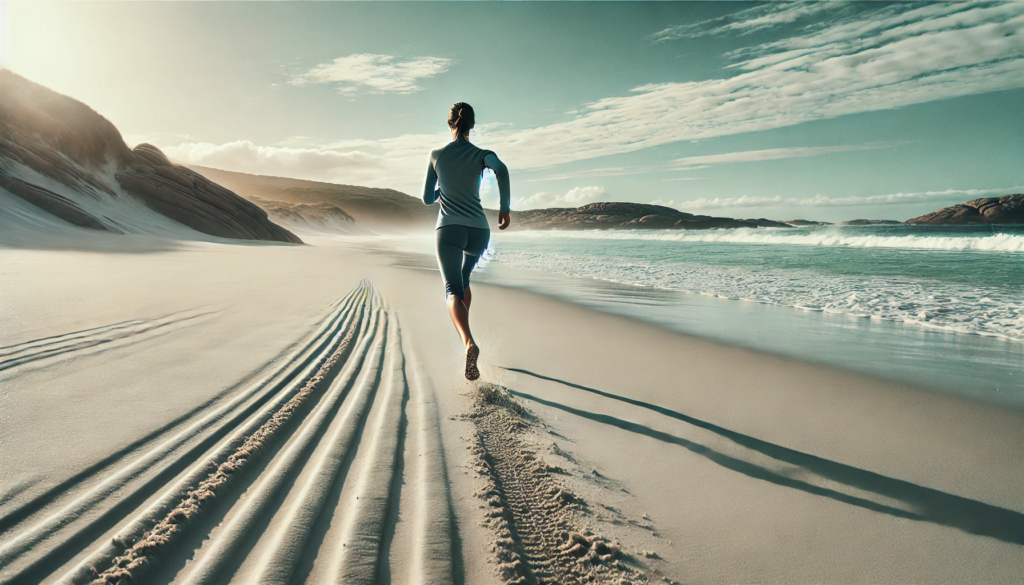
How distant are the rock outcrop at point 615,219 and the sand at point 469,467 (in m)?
85.4

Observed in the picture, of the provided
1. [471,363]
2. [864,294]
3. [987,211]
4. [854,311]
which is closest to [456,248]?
[471,363]

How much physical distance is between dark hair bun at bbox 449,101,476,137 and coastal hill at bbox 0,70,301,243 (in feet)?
73.7

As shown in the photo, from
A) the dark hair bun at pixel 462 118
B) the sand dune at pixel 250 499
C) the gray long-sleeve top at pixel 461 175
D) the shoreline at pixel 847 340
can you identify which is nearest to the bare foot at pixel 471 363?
the sand dune at pixel 250 499

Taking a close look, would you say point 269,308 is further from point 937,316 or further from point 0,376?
point 937,316

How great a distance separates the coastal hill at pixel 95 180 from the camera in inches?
818

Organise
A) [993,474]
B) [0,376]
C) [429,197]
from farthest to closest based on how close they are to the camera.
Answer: [429,197]
[0,376]
[993,474]

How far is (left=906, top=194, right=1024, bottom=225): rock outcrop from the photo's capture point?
64.9m

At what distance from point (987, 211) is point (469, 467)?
92.2 meters

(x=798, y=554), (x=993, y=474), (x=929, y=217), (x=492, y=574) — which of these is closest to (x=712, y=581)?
(x=798, y=554)

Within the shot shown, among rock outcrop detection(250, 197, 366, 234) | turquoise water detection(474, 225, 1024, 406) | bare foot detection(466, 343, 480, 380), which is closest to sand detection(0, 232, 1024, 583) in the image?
bare foot detection(466, 343, 480, 380)

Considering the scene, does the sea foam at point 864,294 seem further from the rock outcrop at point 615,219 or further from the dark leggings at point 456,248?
the rock outcrop at point 615,219

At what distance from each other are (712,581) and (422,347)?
356cm

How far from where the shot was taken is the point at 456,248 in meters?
3.86

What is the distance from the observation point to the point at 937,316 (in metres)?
7.24
